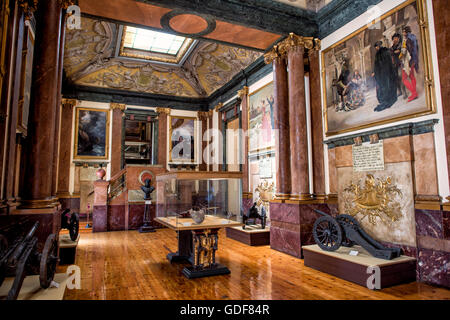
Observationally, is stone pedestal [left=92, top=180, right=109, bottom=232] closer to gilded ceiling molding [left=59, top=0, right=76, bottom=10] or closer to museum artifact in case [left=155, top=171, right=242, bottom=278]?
museum artifact in case [left=155, top=171, right=242, bottom=278]

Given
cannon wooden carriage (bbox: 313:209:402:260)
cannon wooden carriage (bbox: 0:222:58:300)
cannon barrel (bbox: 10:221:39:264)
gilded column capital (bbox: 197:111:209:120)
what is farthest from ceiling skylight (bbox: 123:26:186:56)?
cannon wooden carriage (bbox: 313:209:402:260)

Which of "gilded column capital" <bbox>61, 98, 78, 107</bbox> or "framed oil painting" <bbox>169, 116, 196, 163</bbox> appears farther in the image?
"framed oil painting" <bbox>169, 116, 196, 163</bbox>

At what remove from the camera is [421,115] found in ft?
17.6

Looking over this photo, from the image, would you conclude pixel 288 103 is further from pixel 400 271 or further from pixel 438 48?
pixel 400 271

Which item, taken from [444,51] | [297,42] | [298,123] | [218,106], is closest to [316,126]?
[298,123]

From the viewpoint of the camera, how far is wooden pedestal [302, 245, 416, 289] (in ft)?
15.9

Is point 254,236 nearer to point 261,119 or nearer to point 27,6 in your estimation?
point 261,119

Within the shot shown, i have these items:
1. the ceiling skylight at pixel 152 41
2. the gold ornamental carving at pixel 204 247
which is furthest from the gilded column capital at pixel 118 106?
the gold ornamental carving at pixel 204 247

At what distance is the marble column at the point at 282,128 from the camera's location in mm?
8094

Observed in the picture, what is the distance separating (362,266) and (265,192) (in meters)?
5.59

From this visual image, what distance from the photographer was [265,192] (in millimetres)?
10367

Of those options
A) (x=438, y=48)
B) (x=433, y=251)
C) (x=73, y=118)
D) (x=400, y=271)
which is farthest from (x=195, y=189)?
(x=73, y=118)

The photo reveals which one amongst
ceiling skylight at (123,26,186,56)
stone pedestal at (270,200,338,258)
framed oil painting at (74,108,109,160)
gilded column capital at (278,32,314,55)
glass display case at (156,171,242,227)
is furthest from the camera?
framed oil painting at (74,108,109,160)

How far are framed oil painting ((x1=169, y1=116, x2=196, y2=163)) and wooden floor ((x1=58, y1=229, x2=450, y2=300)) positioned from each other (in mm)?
8381
